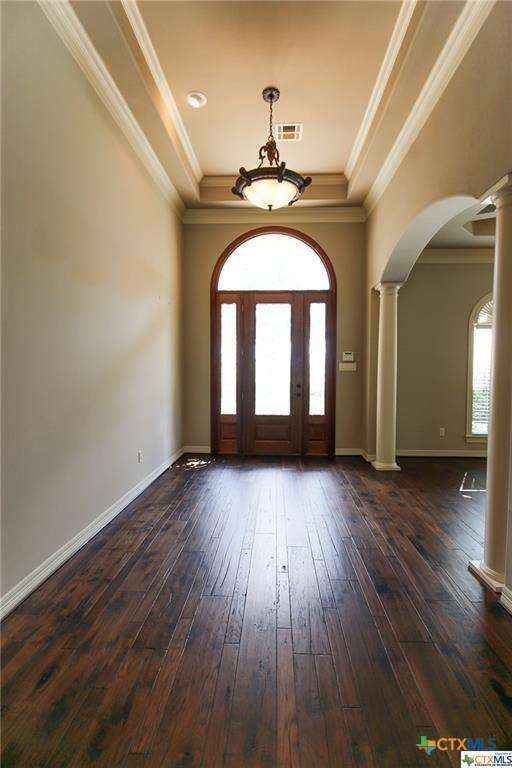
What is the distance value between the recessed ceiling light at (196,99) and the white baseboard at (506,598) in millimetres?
4636

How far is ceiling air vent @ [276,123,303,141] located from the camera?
12.9 feet

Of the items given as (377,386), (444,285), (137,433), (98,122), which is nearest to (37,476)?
(137,433)

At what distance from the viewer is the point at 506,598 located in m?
2.11

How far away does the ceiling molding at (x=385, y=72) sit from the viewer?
2584 mm

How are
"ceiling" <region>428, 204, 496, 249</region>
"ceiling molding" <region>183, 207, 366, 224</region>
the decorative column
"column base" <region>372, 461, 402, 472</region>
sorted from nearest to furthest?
the decorative column, "ceiling" <region>428, 204, 496, 249</region>, "column base" <region>372, 461, 402, 472</region>, "ceiling molding" <region>183, 207, 366, 224</region>

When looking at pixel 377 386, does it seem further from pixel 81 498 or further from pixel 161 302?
pixel 81 498

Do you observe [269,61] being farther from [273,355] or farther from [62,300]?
[273,355]

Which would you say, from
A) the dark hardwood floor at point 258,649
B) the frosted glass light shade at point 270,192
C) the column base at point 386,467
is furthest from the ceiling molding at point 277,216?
the dark hardwood floor at point 258,649

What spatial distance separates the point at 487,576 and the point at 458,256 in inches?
195

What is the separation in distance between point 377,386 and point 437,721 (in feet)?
13.7

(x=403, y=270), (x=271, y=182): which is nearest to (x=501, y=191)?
(x=271, y=182)

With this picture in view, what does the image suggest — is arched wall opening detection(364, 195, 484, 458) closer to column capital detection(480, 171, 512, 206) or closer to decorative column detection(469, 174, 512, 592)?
column capital detection(480, 171, 512, 206)

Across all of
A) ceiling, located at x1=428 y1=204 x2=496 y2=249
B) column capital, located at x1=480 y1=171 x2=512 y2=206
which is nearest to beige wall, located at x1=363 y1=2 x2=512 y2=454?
column capital, located at x1=480 y1=171 x2=512 y2=206

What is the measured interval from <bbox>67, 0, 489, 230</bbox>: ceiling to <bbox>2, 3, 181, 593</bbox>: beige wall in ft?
1.32
